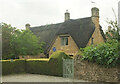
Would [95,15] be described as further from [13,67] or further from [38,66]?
[13,67]

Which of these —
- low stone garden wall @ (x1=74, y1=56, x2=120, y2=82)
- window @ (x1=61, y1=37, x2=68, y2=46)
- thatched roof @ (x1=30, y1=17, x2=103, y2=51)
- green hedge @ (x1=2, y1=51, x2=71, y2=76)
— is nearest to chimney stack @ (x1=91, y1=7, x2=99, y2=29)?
thatched roof @ (x1=30, y1=17, x2=103, y2=51)

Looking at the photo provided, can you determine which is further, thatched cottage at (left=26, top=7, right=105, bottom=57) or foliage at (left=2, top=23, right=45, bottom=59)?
thatched cottage at (left=26, top=7, right=105, bottom=57)

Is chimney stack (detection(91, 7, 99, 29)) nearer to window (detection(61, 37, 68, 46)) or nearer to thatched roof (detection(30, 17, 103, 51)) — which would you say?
thatched roof (detection(30, 17, 103, 51))

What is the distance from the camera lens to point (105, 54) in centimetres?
1294

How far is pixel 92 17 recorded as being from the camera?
88.6 feet

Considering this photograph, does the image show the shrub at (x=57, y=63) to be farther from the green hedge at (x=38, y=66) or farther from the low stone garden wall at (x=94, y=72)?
the low stone garden wall at (x=94, y=72)

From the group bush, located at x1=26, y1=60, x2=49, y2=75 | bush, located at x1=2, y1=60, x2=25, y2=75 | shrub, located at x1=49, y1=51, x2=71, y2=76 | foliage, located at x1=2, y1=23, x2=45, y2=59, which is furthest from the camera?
foliage, located at x1=2, y1=23, x2=45, y2=59

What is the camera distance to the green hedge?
16.8 meters

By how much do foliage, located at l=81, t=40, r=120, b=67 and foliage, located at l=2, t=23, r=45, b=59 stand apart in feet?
44.9

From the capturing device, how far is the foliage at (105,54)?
40.4 ft

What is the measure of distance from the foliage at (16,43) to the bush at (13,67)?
5296mm

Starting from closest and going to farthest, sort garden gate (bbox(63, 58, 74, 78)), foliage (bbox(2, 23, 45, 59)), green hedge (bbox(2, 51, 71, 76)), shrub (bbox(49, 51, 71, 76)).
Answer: garden gate (bbox(63, 58, 74, 78)), shrub (bbox(49, 51, 71, 76)), green hedge (bbox(2, 51, 71, 76)), foliage (bbox(2, 23, 45, 59))

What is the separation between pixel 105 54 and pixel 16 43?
16266 mm

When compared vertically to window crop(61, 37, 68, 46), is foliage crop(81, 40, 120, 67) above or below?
below
